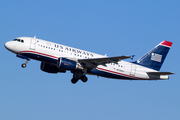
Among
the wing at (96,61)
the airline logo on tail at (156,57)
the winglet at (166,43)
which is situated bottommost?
the wing at (96,61)

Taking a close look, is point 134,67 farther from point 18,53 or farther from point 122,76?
point 18,53

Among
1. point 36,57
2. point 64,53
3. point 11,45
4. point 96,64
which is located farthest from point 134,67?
point 11,45

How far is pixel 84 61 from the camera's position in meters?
A: 43.6

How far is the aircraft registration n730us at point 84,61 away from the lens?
140 ft

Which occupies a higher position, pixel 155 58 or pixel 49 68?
pixel 155 58

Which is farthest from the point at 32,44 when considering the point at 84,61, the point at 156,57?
the point at 156,57

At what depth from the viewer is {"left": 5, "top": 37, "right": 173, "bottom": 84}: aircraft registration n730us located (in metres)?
42.6

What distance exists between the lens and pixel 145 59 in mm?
49781

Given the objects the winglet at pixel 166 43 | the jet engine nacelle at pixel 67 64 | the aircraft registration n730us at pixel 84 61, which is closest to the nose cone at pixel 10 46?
the aircraft registration n730us at pixel 84 61

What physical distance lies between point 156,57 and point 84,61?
1262 centimetres

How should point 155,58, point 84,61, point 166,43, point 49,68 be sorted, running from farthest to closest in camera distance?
point 166,43 < point 155,58 < point 49,68 < point 84,61

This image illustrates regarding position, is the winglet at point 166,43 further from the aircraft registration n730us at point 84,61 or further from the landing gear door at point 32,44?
the landing gear door at point 32,44

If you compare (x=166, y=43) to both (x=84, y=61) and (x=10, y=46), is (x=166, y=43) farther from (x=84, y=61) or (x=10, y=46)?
(x=10, y=46)

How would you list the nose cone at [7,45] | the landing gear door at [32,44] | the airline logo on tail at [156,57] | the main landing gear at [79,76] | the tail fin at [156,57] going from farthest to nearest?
the airline logo on tail at [156,57]
the tail fin at [156,57]
the main landing gear at [79,76]
the nose cone at [7,45]
the landing gear door at [32,44]
